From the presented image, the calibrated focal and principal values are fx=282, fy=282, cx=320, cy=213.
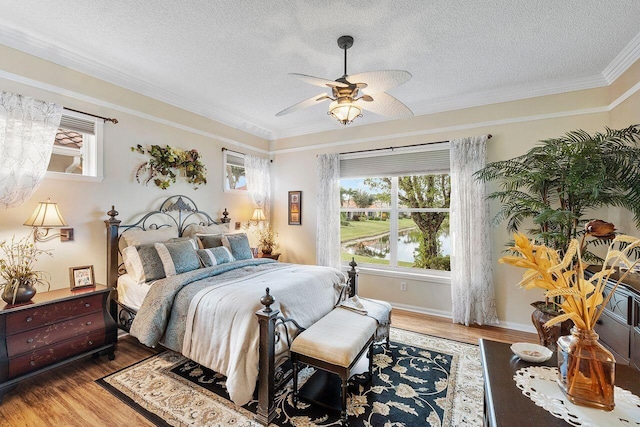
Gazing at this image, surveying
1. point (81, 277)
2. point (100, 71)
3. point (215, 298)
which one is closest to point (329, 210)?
point (215, 298)

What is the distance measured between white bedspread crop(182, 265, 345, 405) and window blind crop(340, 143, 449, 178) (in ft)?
7.35

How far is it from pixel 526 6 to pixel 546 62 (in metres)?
1.07

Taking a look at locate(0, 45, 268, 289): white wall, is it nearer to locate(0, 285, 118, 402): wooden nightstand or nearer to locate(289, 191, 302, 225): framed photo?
locate(0, 285, 118, 402): wooden nightstand

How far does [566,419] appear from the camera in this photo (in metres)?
0.91

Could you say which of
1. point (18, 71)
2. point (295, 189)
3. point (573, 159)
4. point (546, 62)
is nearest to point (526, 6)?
point (546, 62)

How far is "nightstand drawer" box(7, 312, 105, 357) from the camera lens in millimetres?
2107

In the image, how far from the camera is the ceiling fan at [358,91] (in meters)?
1.99

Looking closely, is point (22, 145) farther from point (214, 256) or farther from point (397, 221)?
point (397, 221)

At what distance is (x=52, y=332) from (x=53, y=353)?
167 millimetres

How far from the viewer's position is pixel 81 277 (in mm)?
2652

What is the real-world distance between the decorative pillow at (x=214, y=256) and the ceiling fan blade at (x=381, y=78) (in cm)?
243

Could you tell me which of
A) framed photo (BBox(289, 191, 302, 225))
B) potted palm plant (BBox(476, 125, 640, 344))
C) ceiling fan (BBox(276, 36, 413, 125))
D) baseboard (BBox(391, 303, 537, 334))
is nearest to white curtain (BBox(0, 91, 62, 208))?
ceiling fan (BBox(276, 36, 413, 125))

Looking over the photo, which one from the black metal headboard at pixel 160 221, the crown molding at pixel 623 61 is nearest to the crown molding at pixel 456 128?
the crown molding at pixel 623 61

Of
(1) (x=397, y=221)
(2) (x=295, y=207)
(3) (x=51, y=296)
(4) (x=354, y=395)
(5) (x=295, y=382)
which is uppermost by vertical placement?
(2) (x=295, y=207)
